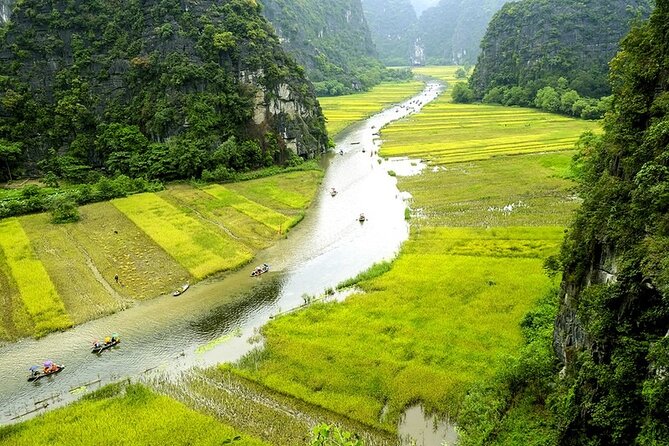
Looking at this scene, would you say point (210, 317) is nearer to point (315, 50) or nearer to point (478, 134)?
point (478, 134)

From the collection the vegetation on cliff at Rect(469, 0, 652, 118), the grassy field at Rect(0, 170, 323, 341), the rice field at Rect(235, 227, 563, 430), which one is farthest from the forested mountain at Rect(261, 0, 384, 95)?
the rice field at Rect(235, 227, 563, 430)

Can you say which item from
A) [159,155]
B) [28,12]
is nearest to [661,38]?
[159,155]

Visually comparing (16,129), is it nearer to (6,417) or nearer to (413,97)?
(6,417)

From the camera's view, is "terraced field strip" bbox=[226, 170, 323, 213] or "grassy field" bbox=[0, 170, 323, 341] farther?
"terraced field strip" bbox=[226, 170, 323, 213]

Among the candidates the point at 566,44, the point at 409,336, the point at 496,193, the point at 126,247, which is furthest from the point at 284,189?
the point at 566,44

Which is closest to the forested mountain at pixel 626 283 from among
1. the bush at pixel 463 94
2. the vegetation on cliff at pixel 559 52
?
the vegetation on cliff at pixel 559 52

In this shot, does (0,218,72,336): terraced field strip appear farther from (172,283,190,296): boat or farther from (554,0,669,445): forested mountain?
(554,0,669,445): forested mountain

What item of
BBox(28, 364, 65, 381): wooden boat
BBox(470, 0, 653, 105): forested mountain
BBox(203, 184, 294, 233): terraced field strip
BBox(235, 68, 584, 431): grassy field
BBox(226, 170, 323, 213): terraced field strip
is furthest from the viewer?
BBox(470, 0, 653, 105): forested mountain
